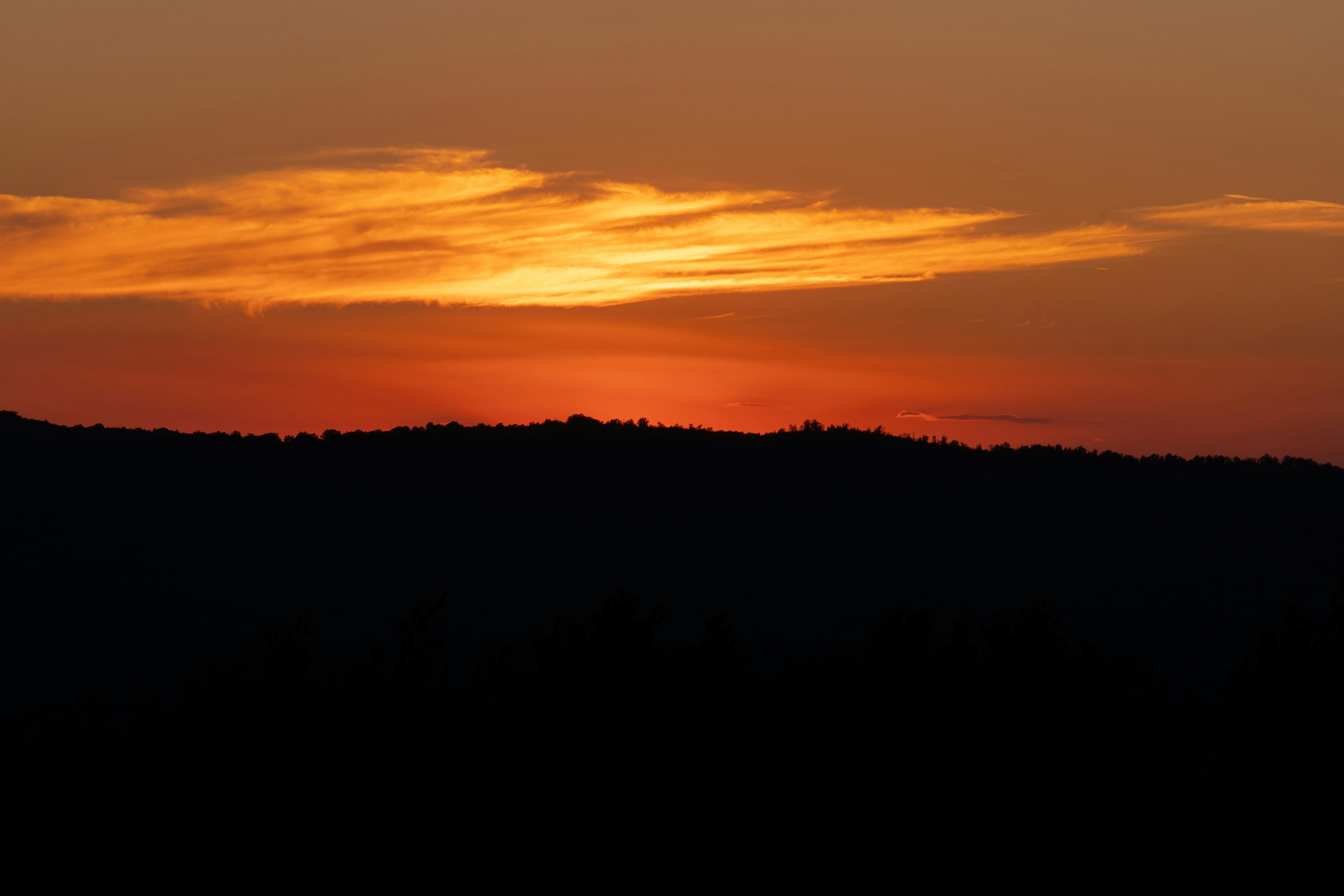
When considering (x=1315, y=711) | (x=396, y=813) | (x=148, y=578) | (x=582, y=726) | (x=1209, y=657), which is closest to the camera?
Result: (x=396, y=813)

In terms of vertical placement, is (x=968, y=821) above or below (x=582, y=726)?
below

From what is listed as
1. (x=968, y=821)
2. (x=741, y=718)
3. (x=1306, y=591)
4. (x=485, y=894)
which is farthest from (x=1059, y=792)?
(x=1306, y=591)

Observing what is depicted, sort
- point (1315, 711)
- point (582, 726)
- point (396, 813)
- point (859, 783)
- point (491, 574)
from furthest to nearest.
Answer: point (491, 574) → point (1315, 711) → point (859, 783) → point (582, 726) → point (396, 813)

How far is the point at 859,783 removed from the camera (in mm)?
21531

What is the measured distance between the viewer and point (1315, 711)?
75.7 ft

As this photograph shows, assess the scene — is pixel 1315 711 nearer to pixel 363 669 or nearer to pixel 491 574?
pixel 363 669

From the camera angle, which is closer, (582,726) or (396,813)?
(396,813)

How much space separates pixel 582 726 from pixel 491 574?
143405mm

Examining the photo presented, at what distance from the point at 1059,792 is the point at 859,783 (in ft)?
13.0

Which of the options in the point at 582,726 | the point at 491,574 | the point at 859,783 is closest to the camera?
the point at 582,726

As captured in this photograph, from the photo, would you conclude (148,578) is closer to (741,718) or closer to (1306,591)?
(1306,591)

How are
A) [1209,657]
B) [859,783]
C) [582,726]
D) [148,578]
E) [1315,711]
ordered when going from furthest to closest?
1. [148,578]
2. [1209,657]
3. [1315,711]
4. [859,783]
5. [582,726]

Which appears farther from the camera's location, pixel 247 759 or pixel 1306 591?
pixel 1306 591

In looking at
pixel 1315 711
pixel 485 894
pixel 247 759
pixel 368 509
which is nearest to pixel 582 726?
pixel 485 894
